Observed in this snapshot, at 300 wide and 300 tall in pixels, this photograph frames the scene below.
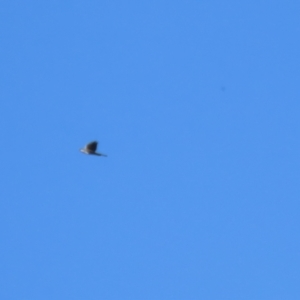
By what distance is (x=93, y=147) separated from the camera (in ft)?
464
